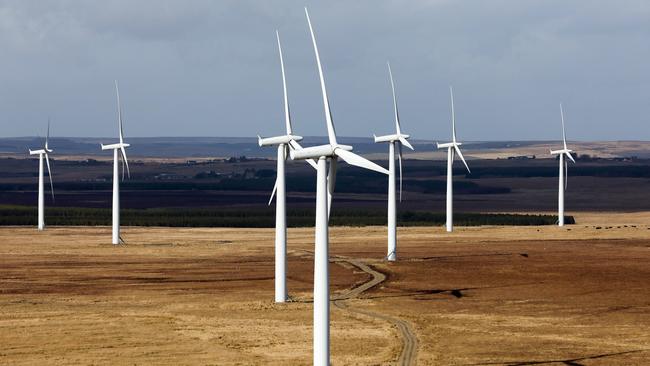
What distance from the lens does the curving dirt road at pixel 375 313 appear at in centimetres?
4513

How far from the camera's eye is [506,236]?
116250mm

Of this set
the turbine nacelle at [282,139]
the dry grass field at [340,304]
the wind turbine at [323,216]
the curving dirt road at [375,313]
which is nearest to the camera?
the wind turbine at [323,216]

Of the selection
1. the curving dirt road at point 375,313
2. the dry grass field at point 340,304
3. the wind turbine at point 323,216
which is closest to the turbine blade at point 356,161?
the wind turbine at point 323,216

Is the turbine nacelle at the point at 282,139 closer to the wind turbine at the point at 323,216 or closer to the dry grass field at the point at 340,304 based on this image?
the dry grass field at the point at 340,304

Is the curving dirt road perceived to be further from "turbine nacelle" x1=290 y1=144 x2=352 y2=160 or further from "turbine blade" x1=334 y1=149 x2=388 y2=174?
"turbine nacelle" x1=290 y1=144 x2=352 y2=160

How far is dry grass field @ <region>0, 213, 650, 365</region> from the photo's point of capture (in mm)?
46188

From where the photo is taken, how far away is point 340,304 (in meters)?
60.5

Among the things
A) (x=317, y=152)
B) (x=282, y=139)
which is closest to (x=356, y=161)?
(x=317, y=152)

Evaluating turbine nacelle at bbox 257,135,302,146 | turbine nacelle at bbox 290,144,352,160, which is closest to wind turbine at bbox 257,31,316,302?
turbine nacelle at bbox 257,135,302,146

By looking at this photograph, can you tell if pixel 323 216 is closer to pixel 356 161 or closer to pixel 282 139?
pixel 356 161

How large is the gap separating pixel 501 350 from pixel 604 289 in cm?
2368

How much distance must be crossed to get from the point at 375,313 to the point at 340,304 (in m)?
3.73

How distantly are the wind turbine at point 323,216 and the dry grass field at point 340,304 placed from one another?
23.1 feet

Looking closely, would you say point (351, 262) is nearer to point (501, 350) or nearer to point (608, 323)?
point (608, 323)
